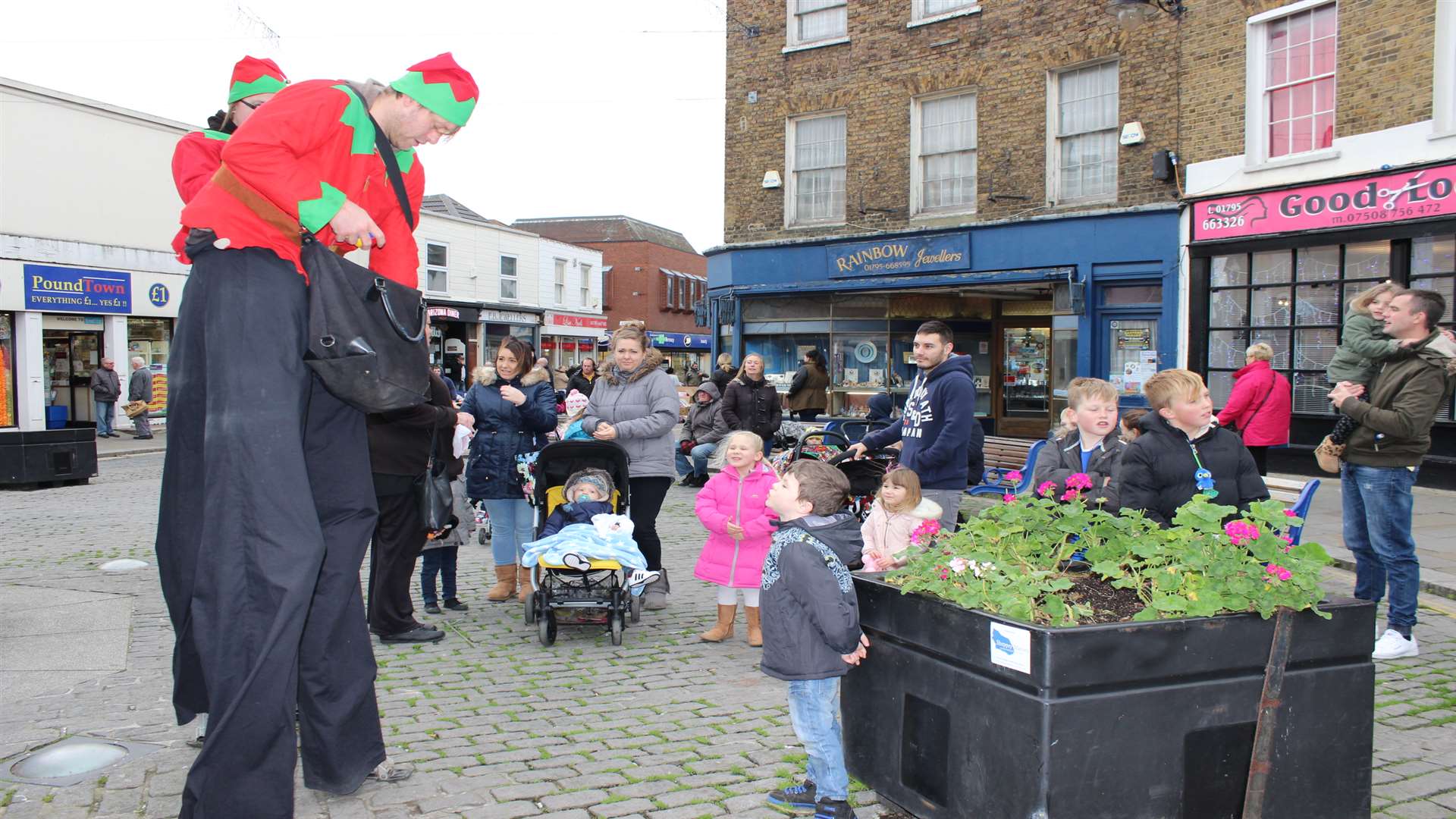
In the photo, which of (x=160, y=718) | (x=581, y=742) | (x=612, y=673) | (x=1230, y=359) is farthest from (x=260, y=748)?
(x=1230, y=359)

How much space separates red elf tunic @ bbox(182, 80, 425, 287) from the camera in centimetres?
292

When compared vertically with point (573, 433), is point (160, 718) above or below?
below

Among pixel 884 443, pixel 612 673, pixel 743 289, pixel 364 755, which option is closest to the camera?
pixel 364 755

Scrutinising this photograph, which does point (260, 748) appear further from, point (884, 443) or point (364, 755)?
→ point (884, 443)

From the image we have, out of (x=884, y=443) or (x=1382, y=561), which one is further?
(x=884, y=443)

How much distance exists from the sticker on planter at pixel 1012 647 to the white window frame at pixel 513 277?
39345mm

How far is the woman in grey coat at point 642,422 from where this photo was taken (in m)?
6.93

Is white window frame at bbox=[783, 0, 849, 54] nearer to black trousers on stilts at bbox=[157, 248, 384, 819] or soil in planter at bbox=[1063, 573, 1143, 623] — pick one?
soil in planter at bbox=[1063, 573, 1143, 623]

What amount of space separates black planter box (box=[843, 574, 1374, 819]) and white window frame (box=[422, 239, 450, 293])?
116 feet

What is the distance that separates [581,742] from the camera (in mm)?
4375

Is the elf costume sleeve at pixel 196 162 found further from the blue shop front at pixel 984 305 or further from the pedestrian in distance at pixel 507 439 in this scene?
the blue shop front at pixel 984 305

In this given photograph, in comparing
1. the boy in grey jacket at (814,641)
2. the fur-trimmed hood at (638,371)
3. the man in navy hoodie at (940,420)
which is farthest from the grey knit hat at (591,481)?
the boy in grey jacket at (814,641)

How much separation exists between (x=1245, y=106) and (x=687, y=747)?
14.0 m

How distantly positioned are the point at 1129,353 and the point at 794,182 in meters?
7.38
